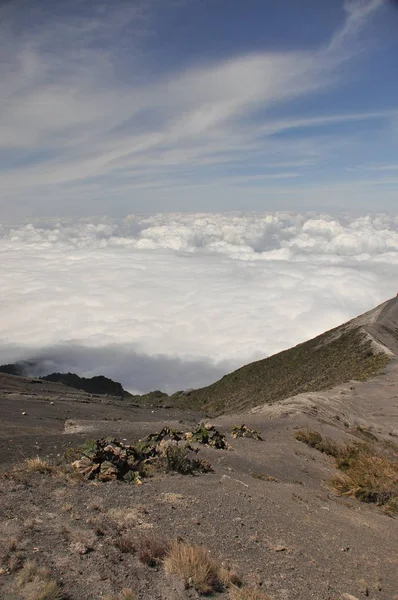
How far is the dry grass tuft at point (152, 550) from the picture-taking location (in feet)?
20.8

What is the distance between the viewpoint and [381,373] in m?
36.5

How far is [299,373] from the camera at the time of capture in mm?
47250

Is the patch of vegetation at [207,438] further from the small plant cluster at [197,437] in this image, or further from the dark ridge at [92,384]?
the dark ridge at [92,384]

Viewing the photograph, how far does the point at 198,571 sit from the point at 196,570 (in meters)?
0.04

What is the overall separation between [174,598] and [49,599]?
1578mm

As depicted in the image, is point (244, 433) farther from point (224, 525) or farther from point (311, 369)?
point (311, 369)

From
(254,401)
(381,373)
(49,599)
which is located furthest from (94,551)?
(254,401)

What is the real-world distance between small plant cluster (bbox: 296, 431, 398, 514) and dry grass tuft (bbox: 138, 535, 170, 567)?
24.2 ft

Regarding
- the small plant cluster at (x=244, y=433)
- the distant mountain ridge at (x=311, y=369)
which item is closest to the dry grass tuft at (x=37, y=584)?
the small plant cluster at (x=244, y=433)

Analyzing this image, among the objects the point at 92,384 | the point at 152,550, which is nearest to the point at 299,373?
the point at 92,384

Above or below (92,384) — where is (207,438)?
below

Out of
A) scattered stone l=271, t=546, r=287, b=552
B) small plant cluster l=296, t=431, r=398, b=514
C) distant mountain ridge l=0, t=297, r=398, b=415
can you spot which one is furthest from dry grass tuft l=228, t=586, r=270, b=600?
distant mountain ridge l=0, t=297, r=398, b=415

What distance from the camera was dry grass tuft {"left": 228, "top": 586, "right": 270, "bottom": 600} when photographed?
575 centimetres

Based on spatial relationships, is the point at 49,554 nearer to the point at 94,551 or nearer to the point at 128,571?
the point at 94,551
